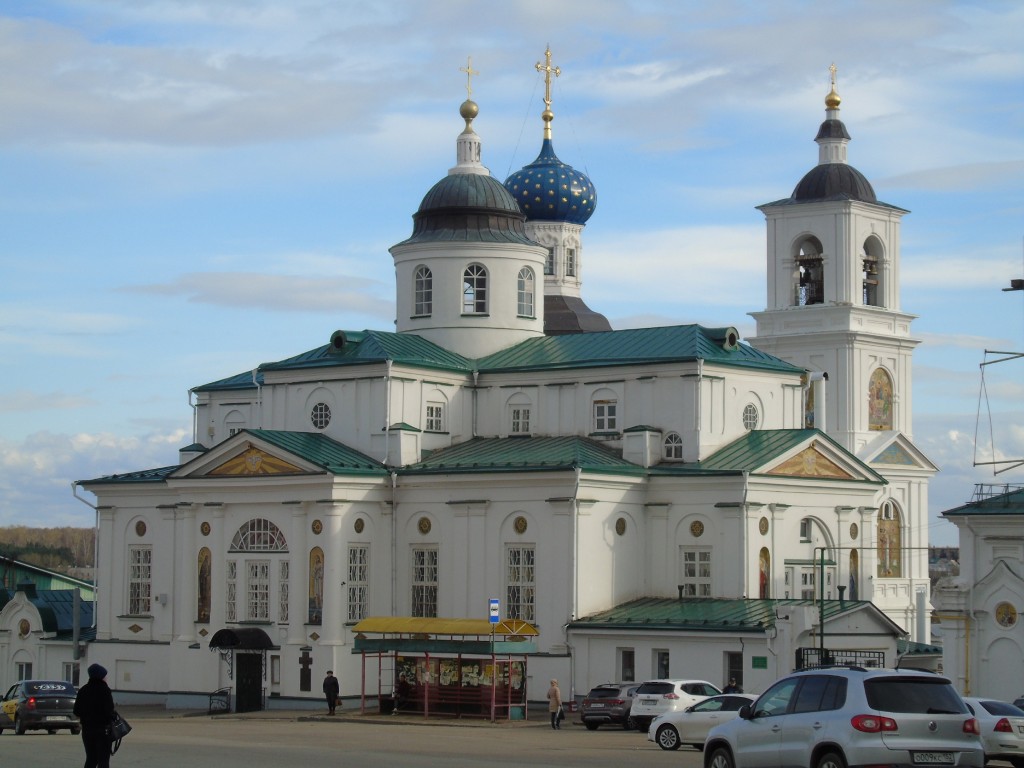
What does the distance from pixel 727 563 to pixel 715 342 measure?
23.0 feet

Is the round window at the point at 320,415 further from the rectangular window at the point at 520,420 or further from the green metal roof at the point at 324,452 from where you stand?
the rectangular window at the point at 520,420

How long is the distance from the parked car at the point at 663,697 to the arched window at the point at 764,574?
32.2ft

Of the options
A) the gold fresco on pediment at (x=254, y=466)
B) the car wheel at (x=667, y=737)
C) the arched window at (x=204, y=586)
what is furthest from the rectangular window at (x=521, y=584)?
the car wheel at (x=667, y=737)

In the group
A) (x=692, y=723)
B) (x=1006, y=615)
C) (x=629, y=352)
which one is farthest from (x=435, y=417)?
(x=692, y=723)

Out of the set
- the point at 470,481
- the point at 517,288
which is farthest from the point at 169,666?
the point at 517,288

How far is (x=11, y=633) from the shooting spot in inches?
2406

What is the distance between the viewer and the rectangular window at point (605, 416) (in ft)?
175

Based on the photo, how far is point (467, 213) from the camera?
57.5m

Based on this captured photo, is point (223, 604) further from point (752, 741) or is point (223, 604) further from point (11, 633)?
point (752, 741)

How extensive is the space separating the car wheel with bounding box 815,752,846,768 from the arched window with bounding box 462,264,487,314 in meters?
36.6

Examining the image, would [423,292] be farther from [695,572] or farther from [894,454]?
[894,454]

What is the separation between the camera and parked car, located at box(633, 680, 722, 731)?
39500mm

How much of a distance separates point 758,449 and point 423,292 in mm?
12183

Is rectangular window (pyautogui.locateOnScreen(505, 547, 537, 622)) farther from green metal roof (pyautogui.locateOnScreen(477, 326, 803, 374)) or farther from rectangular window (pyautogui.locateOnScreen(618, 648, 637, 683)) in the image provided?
green metal roof (pyautogui.locateOnScreen(477, 326, 803, 374))
